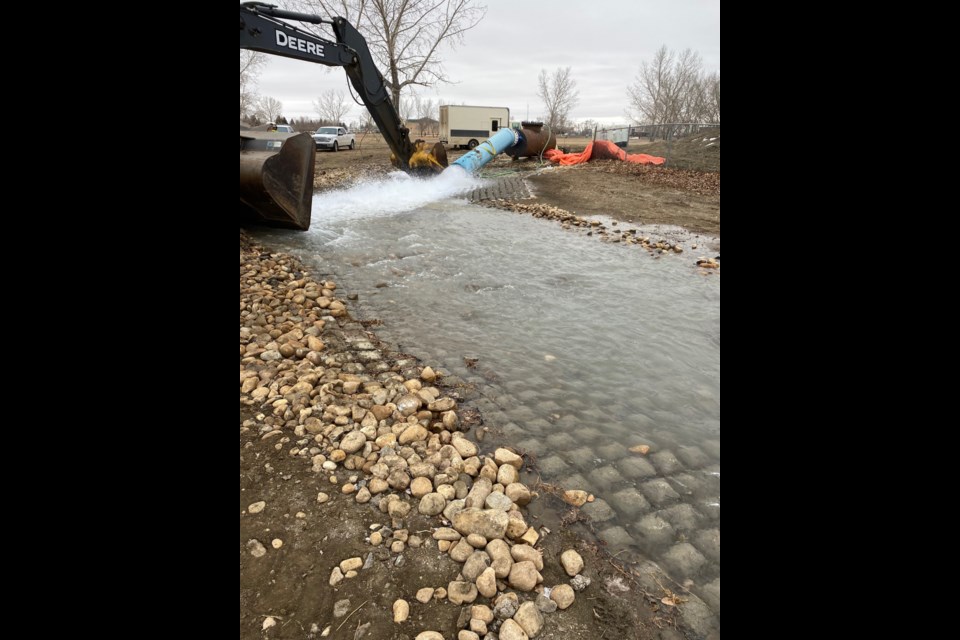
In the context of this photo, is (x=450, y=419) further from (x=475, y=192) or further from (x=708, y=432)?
(x=475, y=192)

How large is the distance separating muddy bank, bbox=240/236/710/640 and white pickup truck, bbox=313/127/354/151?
2636 centimetres

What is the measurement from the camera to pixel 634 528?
2.40 meters

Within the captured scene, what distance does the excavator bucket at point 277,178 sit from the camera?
7508 mm

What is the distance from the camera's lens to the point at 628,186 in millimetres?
14898

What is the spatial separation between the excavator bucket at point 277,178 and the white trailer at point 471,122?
21592 millimetres

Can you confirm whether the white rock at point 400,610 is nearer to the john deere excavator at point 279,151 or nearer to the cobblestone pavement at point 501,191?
the john deere excavator at point 279,151

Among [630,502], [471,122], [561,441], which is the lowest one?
[630,502]

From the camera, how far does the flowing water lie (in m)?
2.61

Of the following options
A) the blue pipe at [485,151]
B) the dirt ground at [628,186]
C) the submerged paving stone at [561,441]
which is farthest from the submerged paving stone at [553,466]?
the blue pipe at [485,151]

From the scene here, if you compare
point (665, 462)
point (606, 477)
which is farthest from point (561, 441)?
point (665, 462)

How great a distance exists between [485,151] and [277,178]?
36.1 ft

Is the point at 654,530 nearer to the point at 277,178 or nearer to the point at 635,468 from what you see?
the point at 635,468
